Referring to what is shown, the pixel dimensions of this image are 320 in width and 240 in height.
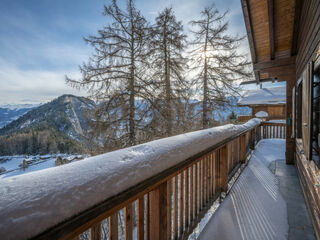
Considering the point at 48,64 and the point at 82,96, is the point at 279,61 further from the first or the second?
the point at 48,64

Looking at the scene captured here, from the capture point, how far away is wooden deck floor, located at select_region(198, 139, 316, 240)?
84.8 inches

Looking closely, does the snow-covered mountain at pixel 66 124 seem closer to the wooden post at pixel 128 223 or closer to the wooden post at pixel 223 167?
the wooden post at pixel 223 167

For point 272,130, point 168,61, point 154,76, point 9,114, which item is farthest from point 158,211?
point 9,114

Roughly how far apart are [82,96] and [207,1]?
371 inches

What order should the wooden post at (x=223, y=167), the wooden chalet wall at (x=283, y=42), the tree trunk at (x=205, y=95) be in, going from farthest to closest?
the tree trunk at (x=205, y=95)
the wooden chalet wall at (x=283, y=42)
the wooden post at (x=223, y=167)

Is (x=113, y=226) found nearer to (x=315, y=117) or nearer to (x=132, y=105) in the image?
(x=315, y=117)

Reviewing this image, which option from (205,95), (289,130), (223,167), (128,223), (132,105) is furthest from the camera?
(205,95)

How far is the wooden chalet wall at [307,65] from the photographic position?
2.07 m

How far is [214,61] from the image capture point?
1036 cm

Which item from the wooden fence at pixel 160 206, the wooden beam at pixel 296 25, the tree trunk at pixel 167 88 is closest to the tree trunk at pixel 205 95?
the tree trunk at pixel 167 88

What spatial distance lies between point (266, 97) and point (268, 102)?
2.39ft

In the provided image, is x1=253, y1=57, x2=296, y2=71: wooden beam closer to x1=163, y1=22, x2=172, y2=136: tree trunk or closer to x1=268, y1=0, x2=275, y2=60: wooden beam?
x1=268, y1=0, x2=275, y2=60: wooden beam

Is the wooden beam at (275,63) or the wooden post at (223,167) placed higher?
the wooden beam at (275,63)

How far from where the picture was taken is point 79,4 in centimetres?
573
